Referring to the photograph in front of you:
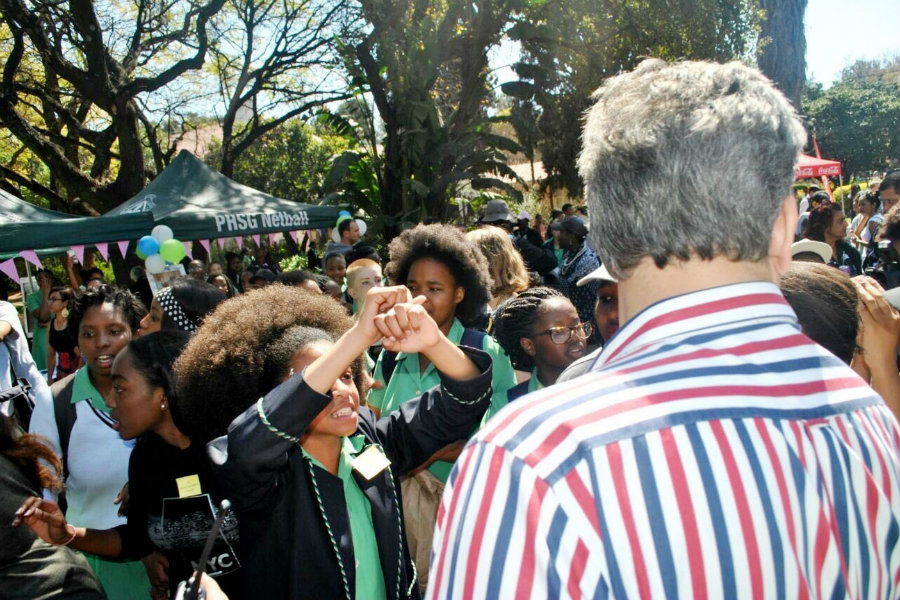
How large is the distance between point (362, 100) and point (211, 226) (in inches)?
287

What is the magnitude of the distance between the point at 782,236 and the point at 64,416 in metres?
3.50

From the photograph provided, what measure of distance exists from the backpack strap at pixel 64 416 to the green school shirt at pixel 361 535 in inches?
78.5

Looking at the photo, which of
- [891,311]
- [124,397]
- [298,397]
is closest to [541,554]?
[298,397]

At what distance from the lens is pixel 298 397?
1.78m

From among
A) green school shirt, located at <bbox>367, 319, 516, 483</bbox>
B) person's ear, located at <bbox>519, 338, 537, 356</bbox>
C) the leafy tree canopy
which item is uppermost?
the leafy tree canopy

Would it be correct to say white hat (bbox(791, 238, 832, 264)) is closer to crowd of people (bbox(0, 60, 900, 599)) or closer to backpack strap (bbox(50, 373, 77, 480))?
crowd of people (bbox(0, 60, 900, 599))

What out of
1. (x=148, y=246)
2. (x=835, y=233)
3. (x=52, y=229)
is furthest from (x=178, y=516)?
(x=52, y=229)

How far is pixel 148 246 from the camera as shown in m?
8.74

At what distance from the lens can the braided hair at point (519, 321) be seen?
3.35 metres

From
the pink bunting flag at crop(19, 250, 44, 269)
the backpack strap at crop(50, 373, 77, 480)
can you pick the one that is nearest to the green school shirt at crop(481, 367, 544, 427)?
the backpack strap at crop(50, 373, 77, 480)

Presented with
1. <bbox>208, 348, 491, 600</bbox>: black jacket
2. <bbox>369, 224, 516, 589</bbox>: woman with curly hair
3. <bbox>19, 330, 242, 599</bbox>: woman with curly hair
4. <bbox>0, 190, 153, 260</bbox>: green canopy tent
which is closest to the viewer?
<bbox>208, 348, 491, 600</bbox>: black jacket

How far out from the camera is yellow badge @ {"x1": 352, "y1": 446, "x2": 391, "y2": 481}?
2.03 meters

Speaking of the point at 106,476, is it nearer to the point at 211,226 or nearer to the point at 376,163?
the point at 211,226

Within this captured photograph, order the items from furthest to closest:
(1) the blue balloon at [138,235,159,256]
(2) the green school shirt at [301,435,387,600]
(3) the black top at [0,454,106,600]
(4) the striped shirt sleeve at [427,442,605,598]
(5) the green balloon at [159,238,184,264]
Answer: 1. (1) the blue balloon at [138,235,159,256]
2. (5) the green balloon at [159,238,184,264]
3. (3) the black top at [0,454,106,600]
4. (2) the green school shirt at [301,435,387,600]
5. (4) the striped shirt sleeve at [427,442,605,598]
